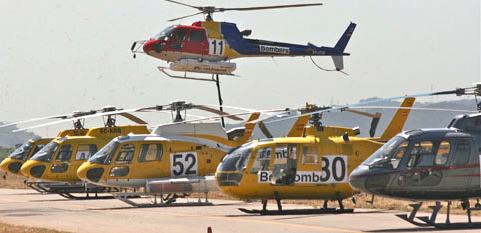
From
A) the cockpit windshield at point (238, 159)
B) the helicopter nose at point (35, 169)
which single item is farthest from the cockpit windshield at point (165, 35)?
the cockpit windshield at point (238, 159)

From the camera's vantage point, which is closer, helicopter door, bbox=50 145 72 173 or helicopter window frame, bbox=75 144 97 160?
helicopter window frame, bbox=75 144 97 160

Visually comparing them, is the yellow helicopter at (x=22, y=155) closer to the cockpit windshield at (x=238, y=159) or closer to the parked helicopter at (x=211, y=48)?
the parked helicopter at (x=211, y=48)

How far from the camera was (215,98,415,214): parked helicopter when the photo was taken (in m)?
23.4

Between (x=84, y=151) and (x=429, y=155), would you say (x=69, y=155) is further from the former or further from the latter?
(x=429, y=155)

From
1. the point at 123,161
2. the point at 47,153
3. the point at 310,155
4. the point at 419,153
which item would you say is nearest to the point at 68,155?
the point at 47,153

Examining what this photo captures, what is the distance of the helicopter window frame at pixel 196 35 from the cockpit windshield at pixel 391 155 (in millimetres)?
17428

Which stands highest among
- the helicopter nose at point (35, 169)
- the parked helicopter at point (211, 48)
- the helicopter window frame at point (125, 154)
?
the parked helicopter at point (211, 48)

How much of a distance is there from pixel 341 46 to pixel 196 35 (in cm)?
638

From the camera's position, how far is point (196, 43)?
1428 inches

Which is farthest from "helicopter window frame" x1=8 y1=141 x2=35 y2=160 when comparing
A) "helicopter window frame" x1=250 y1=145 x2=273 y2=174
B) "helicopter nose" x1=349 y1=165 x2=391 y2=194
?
"helicopter nose" x1=349 y1=165 x2=391 y2=194

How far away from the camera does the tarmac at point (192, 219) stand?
1933cm

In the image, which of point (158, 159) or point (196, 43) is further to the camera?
point (196, 43)

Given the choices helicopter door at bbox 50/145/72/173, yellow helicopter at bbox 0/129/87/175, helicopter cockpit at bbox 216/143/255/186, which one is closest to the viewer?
helicopter cockpit at bbox 216/143/255/186

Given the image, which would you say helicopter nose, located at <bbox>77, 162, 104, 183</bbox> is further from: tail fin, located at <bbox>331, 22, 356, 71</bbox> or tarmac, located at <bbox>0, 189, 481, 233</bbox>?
tail fin, located at <bbox>331, 22, 356, 71</bbox>
